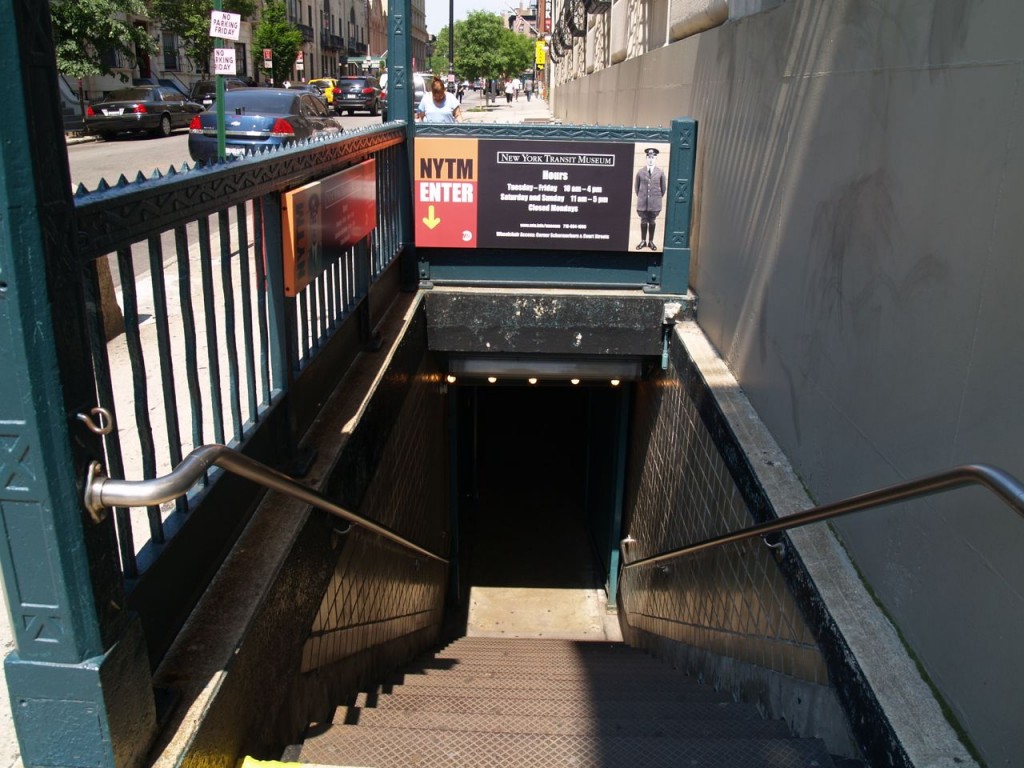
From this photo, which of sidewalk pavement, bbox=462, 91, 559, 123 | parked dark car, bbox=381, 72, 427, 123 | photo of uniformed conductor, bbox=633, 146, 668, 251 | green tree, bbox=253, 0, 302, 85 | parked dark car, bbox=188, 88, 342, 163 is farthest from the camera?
green tree, bbox=253, 0, 302, 85

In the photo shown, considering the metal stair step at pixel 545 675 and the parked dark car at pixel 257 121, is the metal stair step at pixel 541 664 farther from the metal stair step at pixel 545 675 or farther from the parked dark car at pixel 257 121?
the parked dark car at pixel 257 121

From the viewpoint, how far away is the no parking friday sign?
7.25 meters

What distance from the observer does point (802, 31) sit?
4.68m

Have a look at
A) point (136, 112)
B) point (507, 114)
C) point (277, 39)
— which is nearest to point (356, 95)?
point (507, 114)

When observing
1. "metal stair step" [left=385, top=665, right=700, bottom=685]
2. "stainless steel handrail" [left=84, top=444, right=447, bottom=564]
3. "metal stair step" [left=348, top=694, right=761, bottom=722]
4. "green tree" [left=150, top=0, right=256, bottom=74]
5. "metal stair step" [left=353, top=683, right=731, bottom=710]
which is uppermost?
"green tree" [left=150, top=0, right=256, bottom=74]

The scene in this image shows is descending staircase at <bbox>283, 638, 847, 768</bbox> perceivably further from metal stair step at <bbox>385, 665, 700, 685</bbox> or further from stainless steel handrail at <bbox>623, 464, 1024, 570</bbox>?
stainless steel handrail at <bbox>623, 464, 1024, 570</bbox>

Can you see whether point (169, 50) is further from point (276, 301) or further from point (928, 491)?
point (928, 491)

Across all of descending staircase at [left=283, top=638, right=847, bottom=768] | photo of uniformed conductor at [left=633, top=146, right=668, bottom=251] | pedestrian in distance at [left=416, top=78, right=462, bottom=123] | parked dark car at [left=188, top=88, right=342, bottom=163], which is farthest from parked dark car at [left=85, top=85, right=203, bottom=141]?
descending staircase at [left=283, top=638, right=847, bottom=768]

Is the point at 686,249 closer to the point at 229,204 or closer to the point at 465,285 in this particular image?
the point at 465,285

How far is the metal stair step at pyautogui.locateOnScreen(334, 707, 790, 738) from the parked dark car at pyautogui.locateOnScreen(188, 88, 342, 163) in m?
12.1

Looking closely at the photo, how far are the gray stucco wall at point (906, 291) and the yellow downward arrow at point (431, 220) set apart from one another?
2.83 meters

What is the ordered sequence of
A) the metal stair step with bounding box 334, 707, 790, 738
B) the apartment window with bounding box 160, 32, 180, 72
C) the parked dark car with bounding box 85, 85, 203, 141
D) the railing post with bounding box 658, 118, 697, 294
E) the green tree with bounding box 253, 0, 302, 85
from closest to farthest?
1. the metal stair step with bounding box 334, 707, 790, 738
2. the railing post with bounding box 658, 118, 697, 294
3. the parked dark car with bounding box 85, 85, 203, 141
4. the apartment window with bounding box 160, 32, 180, 72
5. the green tree with bounding box 253, 0, 302, 85

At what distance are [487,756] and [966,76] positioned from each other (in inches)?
111

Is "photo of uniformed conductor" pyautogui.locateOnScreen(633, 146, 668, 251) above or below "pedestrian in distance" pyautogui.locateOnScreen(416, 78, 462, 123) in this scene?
below
